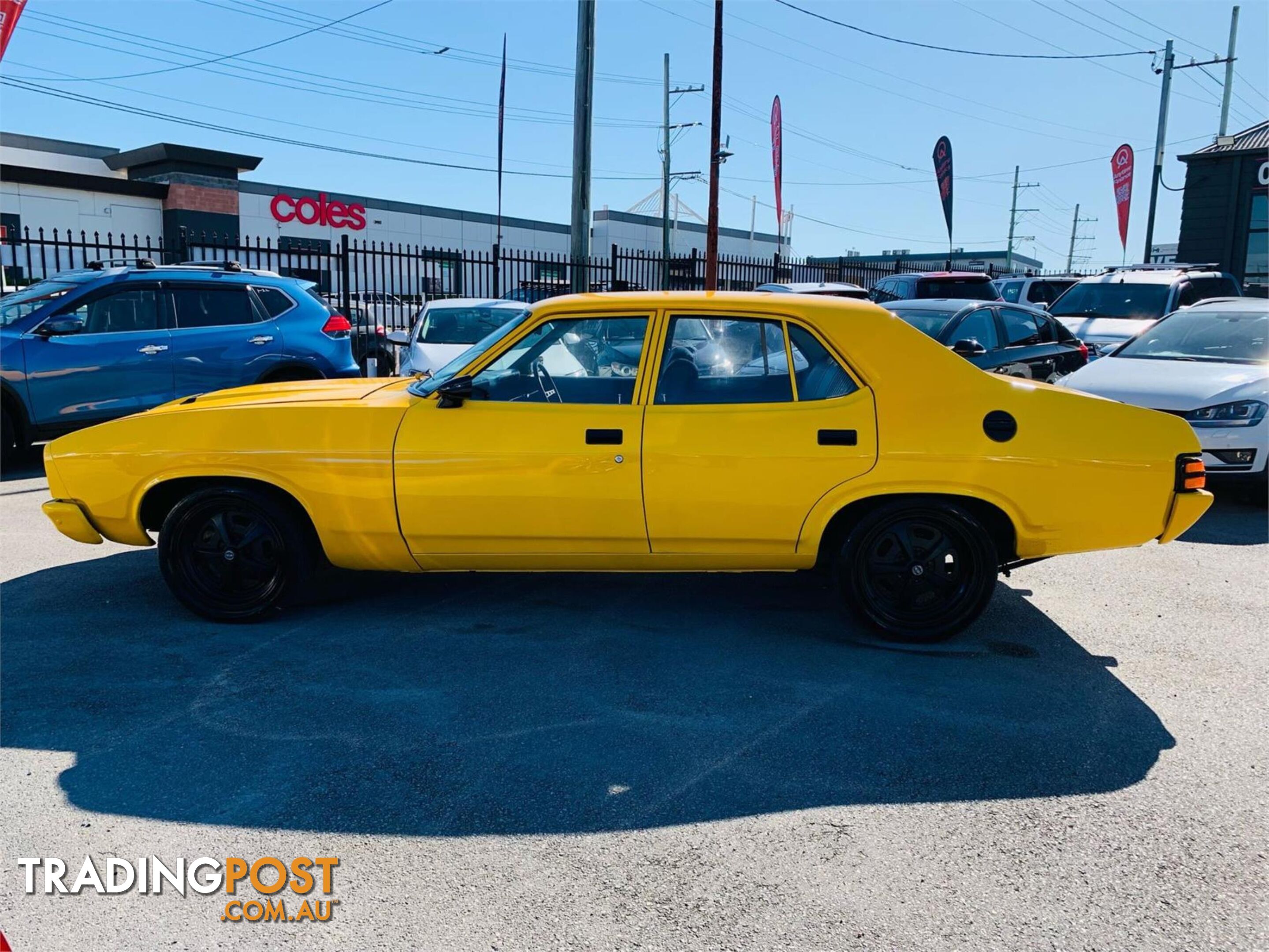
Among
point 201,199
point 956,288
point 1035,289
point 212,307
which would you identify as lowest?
point 212,307

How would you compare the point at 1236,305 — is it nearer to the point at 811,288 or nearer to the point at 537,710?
the point at 811,288

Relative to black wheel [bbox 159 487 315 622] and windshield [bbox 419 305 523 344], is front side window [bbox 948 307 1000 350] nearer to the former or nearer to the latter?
windshield [bbox 419 305 523 344]

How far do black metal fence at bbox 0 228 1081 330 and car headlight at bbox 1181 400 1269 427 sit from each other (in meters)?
9.36

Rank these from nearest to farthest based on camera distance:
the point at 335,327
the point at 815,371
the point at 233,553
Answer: the point at 815,371 < the point at 233,553 < the point at 335,327

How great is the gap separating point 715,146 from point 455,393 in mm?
17554

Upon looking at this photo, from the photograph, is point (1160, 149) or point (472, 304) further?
point (1160, 149)

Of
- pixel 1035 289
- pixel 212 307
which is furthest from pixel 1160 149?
pixel 212 307

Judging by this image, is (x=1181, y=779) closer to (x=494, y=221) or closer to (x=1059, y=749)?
(x=1059, y=749)

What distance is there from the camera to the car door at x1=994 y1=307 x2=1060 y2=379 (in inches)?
394

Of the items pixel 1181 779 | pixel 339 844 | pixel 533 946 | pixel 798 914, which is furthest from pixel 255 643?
pixel 1181 779

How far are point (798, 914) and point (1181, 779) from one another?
1682 millimetres

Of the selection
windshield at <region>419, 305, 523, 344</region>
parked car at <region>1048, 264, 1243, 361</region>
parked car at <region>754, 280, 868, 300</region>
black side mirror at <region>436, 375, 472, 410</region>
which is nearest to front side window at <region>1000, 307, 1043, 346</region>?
parked car at <region>754, 280, 868, 300</region>

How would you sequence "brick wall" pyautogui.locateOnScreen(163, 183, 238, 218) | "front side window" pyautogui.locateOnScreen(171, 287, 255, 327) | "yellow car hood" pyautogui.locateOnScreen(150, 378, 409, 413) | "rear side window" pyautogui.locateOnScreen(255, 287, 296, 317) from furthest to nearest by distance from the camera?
"brick wall" pyautogui.locateOnScreen(163, 183, 238, 218)
"rear side window" pyautogui.locateOnScreen(255, 287, 296, 317)
"front side window" pyautogui.locateOnScreen(171, 287, 255, 327)
"yellow car hood" pyautogui.locateOnScreen(150, 378, 409, 413)

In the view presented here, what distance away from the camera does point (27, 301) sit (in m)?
8.98
